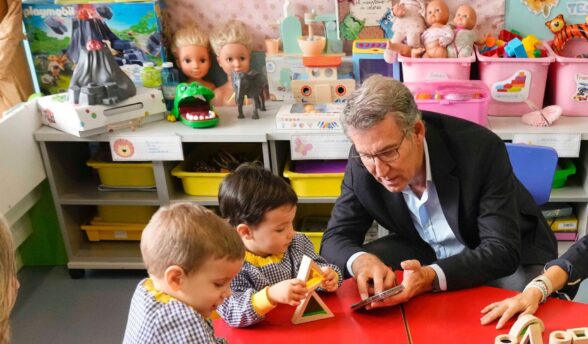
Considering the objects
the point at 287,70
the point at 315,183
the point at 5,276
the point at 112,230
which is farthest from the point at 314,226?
the point at 5,276

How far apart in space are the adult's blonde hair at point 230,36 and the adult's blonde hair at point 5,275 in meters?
1.85

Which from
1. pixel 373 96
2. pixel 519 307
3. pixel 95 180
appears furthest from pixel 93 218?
pixel 519 307

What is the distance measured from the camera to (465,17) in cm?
260

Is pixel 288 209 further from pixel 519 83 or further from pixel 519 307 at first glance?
pixel 519 83

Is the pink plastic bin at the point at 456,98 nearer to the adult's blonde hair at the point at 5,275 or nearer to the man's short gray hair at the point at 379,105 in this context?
the man's short gray hair at the point at 379,105

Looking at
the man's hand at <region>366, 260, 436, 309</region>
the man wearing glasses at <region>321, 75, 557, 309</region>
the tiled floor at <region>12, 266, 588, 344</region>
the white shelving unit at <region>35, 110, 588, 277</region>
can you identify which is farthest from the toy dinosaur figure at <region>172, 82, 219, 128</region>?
the man's hand at <region>366, 260, 436, 309</region>

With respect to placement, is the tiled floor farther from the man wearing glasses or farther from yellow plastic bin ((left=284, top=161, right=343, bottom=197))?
the man wearing glasses

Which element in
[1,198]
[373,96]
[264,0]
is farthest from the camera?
[264,0]

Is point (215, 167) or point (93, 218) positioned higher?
point (215, 167)

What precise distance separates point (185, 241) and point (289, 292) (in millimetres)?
311

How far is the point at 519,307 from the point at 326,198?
1.34 metres

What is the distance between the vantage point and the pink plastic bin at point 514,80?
8.18ft

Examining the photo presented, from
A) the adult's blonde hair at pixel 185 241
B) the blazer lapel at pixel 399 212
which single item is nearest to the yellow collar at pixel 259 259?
the adult's blonde hair at pixel 185 241

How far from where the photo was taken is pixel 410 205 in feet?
5.99
